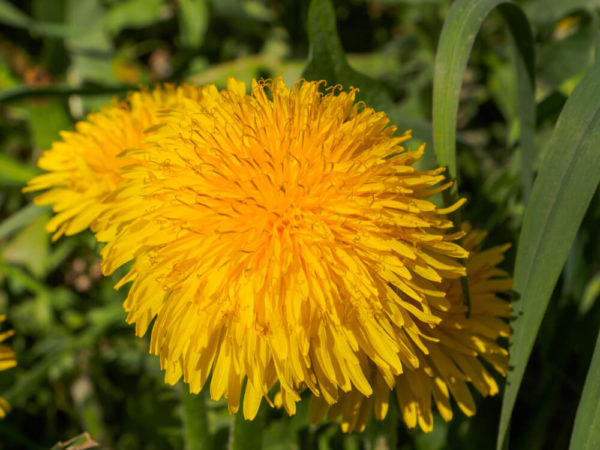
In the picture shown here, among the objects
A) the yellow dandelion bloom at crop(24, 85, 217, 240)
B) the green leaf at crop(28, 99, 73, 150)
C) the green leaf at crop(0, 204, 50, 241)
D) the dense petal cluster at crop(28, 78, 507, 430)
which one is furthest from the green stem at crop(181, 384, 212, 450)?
the green leaf at crop(28, 99, 73, 150)

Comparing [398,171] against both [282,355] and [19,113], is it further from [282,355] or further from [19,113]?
[19,113]

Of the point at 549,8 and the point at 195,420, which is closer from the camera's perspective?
the point at 195,420

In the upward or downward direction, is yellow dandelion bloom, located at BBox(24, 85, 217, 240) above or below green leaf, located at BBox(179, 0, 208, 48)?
below

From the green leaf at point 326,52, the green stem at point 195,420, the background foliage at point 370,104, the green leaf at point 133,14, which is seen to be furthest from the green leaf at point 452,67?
the green leaf at point 133,14

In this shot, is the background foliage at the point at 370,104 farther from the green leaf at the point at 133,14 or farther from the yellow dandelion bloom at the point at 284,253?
the yellow dandelion bloom at the point at 284,253

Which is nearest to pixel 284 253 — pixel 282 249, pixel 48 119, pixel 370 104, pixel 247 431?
pixel 282 249

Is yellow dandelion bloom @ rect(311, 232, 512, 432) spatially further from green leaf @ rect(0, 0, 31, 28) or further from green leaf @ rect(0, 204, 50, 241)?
green leaf @ rect(0, 0, 31, 28)

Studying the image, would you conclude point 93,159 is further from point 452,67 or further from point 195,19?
point 195,19
